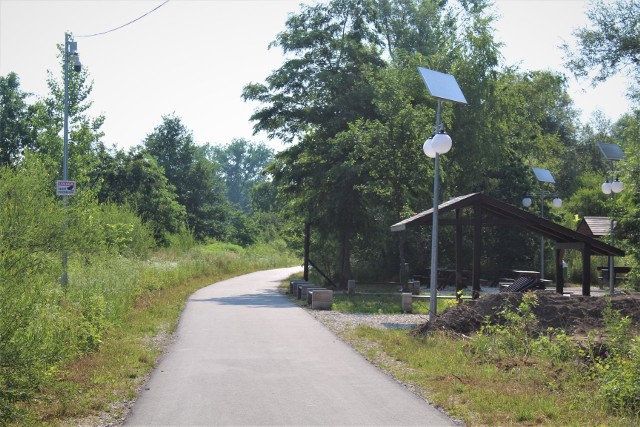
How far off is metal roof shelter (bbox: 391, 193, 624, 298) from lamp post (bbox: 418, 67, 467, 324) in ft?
5.55

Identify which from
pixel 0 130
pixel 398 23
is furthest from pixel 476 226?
pixel 0 130

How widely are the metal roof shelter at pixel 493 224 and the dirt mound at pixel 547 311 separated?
294 cm

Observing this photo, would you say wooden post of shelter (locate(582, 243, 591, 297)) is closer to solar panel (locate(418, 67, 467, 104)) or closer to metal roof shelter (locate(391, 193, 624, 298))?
metal roof shelter (locate(391, 193, 624, 298))

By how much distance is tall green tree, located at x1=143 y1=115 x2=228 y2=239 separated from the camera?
223 ft

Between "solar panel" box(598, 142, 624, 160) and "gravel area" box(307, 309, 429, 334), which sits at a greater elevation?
"solar panel" box(598, 142, 624, 160)

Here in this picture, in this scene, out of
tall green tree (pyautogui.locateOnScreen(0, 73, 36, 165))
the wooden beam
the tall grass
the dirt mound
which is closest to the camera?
the tall grass

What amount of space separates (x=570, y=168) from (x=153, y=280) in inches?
1809

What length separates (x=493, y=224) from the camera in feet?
61.1

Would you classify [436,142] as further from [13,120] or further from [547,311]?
[13,120]

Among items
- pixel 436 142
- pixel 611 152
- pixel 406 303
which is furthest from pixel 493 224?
pixel 611 152

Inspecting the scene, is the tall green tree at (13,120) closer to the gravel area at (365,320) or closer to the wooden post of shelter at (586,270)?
the gravel area at (365,320)

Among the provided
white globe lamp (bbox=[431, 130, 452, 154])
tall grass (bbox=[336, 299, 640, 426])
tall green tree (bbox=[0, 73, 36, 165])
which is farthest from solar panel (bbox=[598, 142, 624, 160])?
tall green tree (bbox=[0, 73, 36, 165])

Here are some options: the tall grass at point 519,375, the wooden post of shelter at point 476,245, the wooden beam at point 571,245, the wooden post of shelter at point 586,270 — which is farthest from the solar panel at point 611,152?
the tall grass at point 519,375

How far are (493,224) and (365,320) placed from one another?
399 cm
